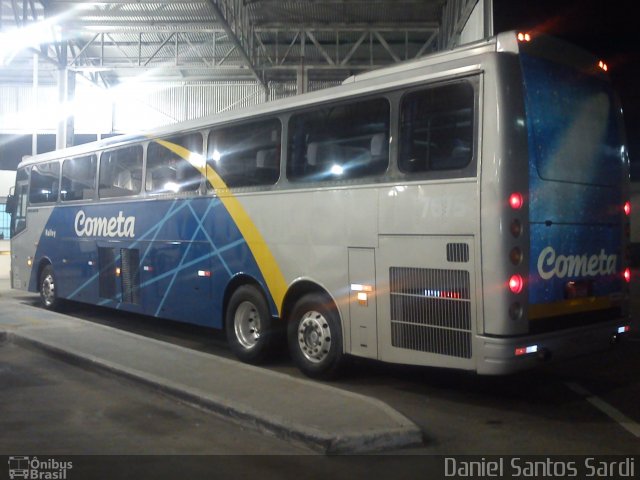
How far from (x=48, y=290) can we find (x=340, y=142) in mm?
9292

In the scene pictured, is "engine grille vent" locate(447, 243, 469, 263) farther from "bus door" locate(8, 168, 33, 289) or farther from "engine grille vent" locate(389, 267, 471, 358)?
"bus door" locate(8, 168, 33, 289)

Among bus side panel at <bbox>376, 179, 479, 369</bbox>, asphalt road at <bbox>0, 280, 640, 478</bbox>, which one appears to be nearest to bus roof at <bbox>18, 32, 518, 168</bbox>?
bus side panel at <bbox>376, 179, 479, 369</bbox>

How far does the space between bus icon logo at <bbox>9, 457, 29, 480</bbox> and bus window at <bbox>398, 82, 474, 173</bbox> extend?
4.42 m

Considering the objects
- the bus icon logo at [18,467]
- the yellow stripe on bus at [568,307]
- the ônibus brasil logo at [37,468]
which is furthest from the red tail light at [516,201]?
the bus icon logo at [18,467]

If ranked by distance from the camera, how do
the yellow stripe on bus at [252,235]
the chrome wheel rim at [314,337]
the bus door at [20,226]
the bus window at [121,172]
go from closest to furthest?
the chrome wheel rim at [314,337] < the yellow stripe on bus at [252,235] < the bus window at [121,172] < the bus door at [20,226]

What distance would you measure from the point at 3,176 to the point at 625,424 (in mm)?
28834

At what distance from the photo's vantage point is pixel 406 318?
6984 millimetres

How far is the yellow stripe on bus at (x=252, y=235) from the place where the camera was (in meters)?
8.54

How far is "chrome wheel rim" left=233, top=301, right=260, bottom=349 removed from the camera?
9.12m

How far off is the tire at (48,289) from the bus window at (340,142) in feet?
26.5

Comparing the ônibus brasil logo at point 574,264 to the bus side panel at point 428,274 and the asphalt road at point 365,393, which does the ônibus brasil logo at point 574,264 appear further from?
the asphalt road at point 365,393

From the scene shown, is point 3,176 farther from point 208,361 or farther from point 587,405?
point 587,405

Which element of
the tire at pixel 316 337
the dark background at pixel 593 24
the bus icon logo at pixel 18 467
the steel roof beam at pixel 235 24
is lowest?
the bus icon logo at pixel 18 467

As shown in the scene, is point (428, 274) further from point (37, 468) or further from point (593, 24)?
point (593, 24)
